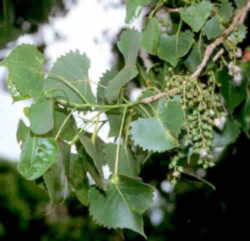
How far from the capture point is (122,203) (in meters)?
0.64

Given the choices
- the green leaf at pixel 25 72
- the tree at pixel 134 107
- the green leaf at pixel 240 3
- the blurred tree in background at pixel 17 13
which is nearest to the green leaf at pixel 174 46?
the tree at pixel 134 107

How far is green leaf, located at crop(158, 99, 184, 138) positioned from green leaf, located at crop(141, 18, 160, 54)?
141 millimetres

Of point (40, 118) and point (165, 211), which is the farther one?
point (165, 211)

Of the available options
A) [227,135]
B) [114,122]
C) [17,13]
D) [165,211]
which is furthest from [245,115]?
[165,211]

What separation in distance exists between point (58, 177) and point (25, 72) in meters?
0.15

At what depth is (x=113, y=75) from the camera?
70 cm

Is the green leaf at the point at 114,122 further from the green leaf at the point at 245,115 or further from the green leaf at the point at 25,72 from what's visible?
the green leaf at the point at 245,115

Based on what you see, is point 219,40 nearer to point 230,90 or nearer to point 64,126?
point 230,90

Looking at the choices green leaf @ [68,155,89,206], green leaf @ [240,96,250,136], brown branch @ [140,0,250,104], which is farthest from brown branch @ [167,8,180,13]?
green leaf @ [68,155,89,206]

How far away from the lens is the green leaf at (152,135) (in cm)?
61

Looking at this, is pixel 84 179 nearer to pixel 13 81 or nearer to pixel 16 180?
pixel 13 81

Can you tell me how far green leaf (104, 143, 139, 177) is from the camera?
0.66 metres

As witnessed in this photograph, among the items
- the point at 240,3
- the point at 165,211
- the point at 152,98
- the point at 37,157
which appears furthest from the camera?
the point at 165,211

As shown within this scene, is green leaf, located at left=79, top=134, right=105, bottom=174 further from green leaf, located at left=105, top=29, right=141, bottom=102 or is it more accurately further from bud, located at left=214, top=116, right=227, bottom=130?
bud, located at left=214, top=116, right=227, bottom=130
